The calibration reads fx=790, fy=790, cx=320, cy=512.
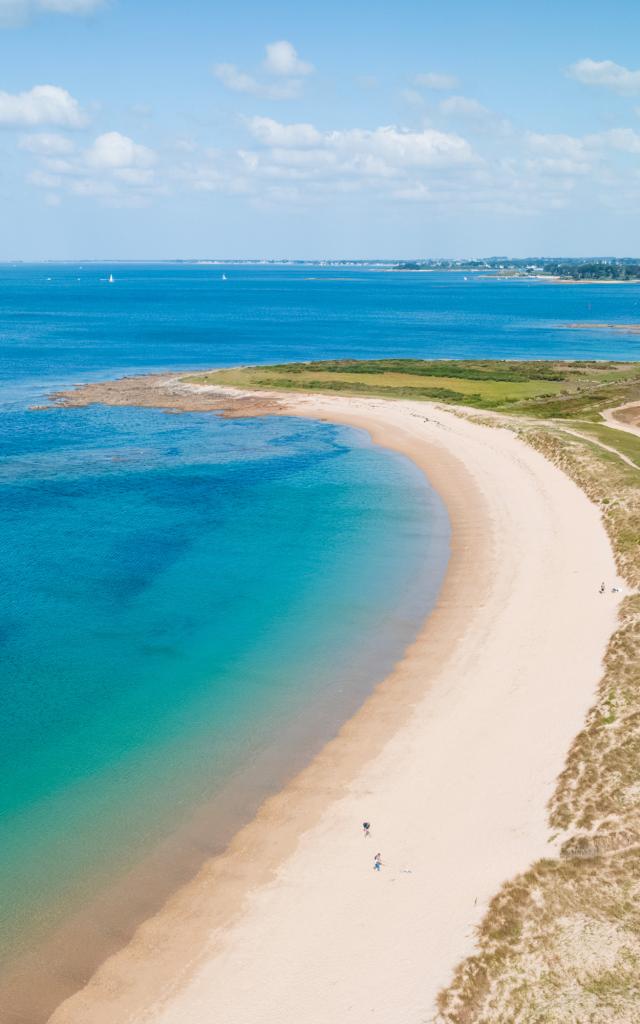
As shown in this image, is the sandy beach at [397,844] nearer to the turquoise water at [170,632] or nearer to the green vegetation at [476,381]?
the turquoise water at [170,632]

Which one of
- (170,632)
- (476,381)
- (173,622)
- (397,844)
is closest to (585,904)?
(397,844)

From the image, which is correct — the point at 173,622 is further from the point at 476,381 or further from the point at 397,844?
the point at 476,381

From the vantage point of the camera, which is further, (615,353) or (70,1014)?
(615,353)

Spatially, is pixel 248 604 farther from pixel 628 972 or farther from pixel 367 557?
pixel 628 972

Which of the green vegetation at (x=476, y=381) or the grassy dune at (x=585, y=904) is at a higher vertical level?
the green vegetation at (x=476, y=381)

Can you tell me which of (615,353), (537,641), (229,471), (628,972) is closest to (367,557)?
(537,641)

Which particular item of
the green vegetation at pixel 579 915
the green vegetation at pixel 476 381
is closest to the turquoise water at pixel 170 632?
the green vegetation at pixel 579 915
